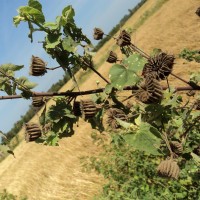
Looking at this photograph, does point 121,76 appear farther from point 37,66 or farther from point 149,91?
point 37,66

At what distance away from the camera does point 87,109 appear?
106 inches

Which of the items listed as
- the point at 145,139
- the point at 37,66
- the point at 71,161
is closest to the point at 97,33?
the point at 37,66

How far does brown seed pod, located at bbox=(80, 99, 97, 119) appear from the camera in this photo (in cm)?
267

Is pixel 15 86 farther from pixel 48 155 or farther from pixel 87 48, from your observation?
pixel 48 155

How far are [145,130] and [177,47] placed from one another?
64.9ft

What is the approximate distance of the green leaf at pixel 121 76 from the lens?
2.33 metres

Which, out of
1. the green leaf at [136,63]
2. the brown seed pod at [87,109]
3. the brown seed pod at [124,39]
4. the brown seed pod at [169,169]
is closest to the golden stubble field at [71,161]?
Answer: the brown seed pod at [124,39]

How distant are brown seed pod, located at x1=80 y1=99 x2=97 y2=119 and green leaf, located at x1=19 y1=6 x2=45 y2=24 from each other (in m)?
0.60

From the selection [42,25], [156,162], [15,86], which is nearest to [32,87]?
[15,86]

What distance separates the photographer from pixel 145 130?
6.88 ft

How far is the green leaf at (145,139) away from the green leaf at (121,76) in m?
0.33

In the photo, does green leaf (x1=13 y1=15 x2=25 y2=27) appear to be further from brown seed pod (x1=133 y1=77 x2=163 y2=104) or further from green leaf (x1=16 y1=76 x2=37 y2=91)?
brown seed pod (x1=133 y1=77 x2=163 y2=104)

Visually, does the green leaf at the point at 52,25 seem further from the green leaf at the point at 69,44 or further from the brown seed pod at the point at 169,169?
the brown seed pod at the point at 169,169

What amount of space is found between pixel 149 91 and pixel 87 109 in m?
0.65
